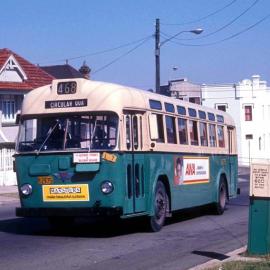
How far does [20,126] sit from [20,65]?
2487 cm

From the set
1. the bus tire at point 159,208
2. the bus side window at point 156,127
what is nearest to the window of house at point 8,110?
the bus side window at point 156,127

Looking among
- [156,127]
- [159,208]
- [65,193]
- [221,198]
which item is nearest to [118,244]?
[65,193]

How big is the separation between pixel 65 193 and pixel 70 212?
37cm

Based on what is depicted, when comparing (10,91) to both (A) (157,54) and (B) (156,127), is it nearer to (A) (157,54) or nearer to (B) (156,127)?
(A) (157,54)

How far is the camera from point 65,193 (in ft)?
43.8

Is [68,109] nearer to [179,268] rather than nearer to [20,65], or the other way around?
[179,268]

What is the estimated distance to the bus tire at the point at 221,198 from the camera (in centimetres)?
1931

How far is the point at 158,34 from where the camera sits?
118ft

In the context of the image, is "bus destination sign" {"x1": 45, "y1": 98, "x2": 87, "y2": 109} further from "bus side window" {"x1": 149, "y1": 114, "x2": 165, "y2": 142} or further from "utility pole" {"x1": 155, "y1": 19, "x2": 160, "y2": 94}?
"utility pole" {"x1": 155, "y1": 19, "x2": 160, "y2": 94}

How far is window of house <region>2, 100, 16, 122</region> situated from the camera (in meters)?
36.2

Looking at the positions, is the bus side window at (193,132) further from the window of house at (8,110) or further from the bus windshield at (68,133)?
the window of house at (8,110)

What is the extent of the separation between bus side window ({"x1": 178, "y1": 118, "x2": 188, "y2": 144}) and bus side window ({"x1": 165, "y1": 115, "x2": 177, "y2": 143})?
42 centimetres

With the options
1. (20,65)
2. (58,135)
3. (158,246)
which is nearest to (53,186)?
(58,135)

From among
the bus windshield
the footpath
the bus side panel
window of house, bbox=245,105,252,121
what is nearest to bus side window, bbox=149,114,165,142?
the bus windshield
